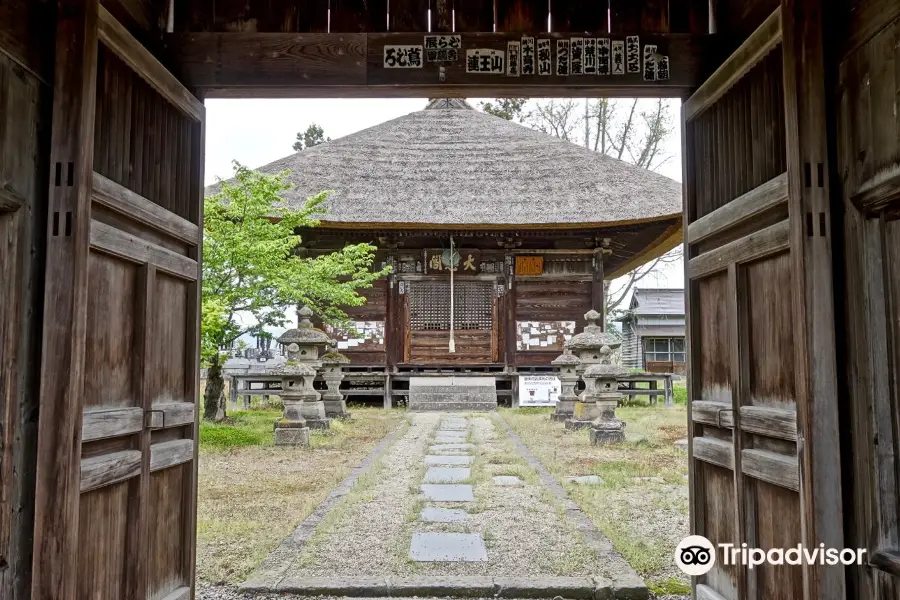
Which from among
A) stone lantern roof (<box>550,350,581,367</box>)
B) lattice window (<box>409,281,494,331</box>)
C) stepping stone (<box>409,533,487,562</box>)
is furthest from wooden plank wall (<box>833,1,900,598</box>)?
lattice window (<box>409,281,494,331</box>)

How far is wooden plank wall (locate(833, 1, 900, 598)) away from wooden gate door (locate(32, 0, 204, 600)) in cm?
259

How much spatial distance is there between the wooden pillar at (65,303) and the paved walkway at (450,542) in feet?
5.28

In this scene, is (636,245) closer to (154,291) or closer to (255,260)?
(255,260)

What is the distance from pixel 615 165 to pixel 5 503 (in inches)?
662

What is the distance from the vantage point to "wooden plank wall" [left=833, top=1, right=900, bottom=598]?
219 centimetres

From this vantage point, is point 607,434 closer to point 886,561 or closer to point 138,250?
point 886,561

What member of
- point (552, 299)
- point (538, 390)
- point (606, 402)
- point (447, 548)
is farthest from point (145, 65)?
point (552, 299)

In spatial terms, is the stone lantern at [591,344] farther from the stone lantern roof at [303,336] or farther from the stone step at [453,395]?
the stone lantern roof at [303,336]

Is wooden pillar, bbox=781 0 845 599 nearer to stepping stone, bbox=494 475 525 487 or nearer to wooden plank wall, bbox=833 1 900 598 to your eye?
wooden plank wall, bbox=833 1 900 598

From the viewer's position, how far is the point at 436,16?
356 centimetres

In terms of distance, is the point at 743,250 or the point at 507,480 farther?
the point at 507,480

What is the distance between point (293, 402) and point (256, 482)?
2.68m

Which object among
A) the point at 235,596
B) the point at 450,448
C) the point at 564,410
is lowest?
the point at 235,596

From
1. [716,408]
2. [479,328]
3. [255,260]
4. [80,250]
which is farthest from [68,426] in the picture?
[479,328]
